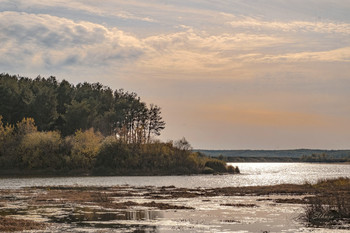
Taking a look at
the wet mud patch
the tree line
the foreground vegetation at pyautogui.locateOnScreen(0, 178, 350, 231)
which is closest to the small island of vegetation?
the tree line

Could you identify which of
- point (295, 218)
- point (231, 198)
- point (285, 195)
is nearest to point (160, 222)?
point (295, 218)

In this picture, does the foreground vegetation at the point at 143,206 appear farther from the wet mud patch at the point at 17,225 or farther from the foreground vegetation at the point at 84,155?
the foreground vegetation at the point at 84,155

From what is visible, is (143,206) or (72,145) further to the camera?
(72,145)

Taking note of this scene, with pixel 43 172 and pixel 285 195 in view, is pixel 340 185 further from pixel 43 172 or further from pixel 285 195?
pixel 43 172

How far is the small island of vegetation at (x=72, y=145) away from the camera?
10881cm

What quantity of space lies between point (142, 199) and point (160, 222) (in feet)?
49.7

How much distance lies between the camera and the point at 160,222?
3008 cm

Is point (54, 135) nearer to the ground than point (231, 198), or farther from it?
farther from it

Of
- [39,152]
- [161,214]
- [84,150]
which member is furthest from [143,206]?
[39,152]

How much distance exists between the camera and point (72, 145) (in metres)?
112

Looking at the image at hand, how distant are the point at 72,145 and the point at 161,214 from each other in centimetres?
8087

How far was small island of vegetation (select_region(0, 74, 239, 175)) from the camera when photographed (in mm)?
108812

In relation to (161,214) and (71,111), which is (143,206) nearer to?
(161,214)

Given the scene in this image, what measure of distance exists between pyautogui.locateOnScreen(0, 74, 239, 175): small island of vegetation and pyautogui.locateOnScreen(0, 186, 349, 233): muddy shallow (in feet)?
207
